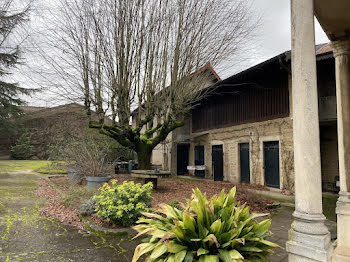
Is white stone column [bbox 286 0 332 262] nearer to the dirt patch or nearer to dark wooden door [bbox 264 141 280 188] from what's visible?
the dirt patch

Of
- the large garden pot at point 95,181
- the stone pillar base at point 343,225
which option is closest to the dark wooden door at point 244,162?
the large garden pot at point 95,181

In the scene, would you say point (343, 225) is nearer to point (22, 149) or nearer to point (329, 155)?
point (329, 155)

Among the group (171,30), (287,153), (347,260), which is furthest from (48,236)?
(287,153)

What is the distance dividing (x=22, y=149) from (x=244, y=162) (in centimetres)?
2096

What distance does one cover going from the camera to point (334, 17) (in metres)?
3.70

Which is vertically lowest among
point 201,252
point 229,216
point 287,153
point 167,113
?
point 201,252

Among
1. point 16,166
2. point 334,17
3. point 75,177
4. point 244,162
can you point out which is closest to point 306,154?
point 334,17

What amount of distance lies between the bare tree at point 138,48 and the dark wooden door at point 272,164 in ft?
13.7

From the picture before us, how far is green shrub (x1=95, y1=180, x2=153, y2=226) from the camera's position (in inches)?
174

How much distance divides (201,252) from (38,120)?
27.3 metres

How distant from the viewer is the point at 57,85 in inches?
332

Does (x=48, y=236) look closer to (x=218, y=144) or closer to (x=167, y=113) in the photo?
(x=167, y=113)

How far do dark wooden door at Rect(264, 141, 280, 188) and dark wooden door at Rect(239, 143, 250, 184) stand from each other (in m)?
1.10

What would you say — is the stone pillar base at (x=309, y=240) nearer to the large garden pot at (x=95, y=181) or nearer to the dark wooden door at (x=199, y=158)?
the large garden pot at (x=95, y=181)
